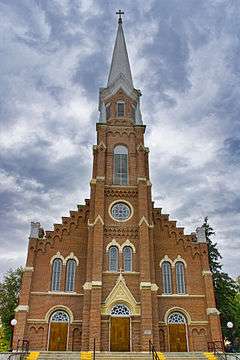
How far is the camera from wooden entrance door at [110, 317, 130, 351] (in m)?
26.6

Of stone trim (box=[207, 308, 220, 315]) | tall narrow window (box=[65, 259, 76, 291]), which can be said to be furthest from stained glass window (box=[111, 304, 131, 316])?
stone trim (box=[207, 308, 220, 315])

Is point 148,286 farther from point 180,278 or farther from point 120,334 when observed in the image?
point 180,278

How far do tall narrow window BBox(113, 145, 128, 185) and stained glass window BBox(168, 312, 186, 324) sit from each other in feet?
39.2

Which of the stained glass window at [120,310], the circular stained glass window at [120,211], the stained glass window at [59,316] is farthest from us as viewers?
the circular stained glass window at [120,211]

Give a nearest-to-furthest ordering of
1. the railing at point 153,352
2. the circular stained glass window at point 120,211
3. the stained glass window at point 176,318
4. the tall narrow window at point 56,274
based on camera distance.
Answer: the railing at point 153,352 → the stained glass window at point 176,318 → the tall narrow window at point 56,274 → the circular stained glass window at point 120,211

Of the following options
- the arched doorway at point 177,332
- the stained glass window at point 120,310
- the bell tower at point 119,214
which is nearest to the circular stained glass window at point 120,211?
the bell tower at point 119,214

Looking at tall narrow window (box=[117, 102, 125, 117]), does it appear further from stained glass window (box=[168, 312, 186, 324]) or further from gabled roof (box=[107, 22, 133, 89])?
stained glass window (box=[168, 312, 186, 324])

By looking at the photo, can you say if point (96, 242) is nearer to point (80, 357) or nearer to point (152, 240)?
point (152, 240)

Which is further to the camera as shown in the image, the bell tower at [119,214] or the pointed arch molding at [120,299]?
the pointed arch molding at [120,299]

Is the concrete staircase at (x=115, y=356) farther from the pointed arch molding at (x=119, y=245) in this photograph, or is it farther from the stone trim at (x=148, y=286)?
the pointed arch molding at (x=119, y=245)

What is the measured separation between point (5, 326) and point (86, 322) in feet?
58.4

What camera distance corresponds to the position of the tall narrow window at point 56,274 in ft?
98.0

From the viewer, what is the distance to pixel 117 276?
94.6 feet

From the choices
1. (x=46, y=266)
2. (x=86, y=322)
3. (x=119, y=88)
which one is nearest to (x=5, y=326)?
(x=46, y=266)
